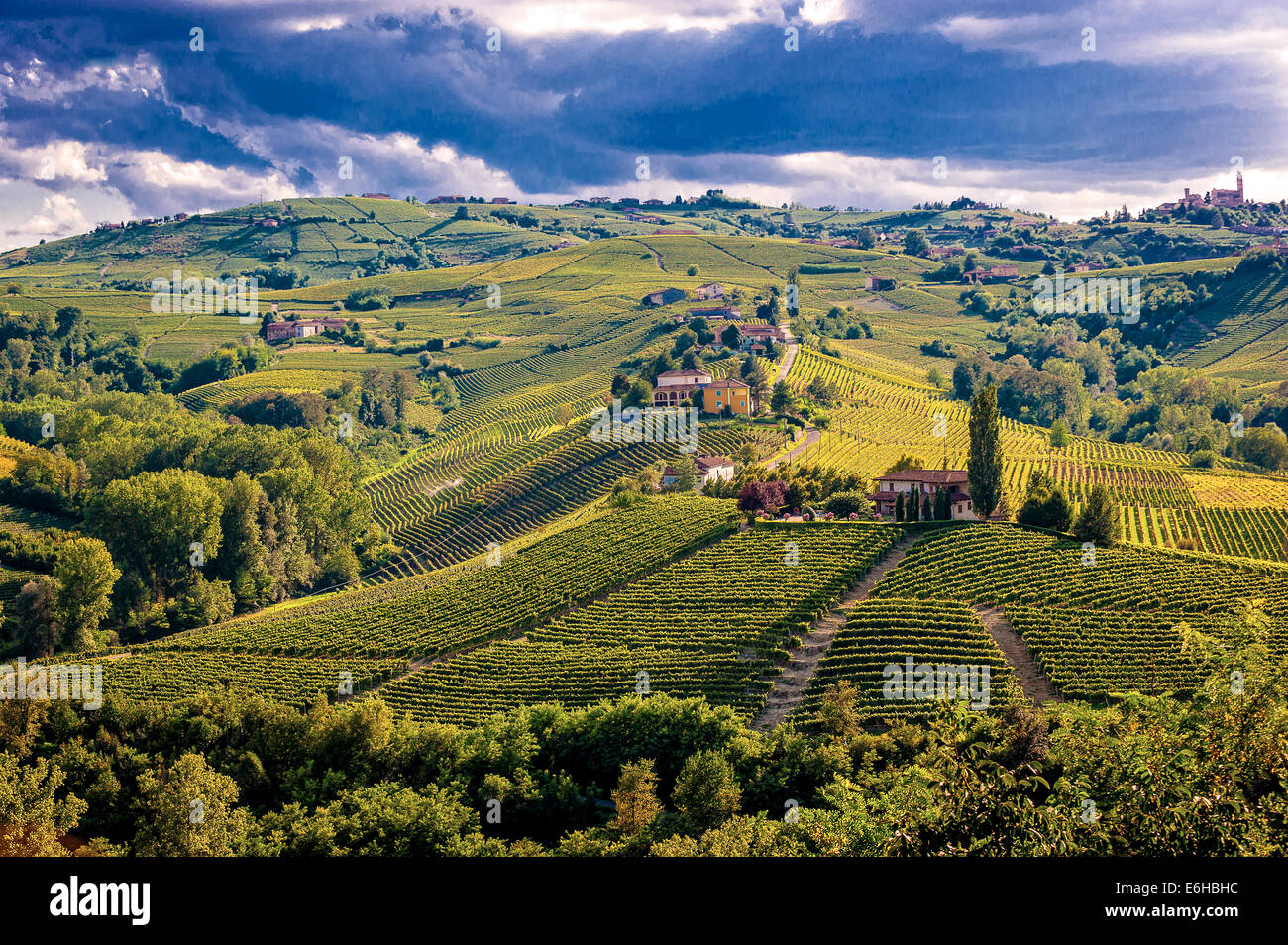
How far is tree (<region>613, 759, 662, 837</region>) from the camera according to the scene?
107ft

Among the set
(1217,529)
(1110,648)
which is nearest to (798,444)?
(1217,529)

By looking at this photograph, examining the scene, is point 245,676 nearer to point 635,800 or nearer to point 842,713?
point 635,800

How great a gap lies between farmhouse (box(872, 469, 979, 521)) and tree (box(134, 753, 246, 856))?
124 feet

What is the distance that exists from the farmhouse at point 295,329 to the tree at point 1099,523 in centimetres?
12345

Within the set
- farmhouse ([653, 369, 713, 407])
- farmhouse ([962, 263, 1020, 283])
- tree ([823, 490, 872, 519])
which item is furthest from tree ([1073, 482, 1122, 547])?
farmhouse ([962, 263, 1020, 283])

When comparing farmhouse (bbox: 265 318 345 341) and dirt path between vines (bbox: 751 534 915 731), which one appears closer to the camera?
dirt path between vines (bbox: 751 534 915 731)

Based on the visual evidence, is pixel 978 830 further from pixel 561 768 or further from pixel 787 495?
pixel 787 495

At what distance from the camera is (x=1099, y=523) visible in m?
53.2

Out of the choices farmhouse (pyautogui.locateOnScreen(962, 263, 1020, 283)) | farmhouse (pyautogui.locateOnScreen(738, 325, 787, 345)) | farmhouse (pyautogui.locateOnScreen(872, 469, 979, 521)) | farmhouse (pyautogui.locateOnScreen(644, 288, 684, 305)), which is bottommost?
farmhouse (pyautogui.locateOnScreen(872, 469, 979, 521))

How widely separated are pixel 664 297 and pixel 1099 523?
362 ft

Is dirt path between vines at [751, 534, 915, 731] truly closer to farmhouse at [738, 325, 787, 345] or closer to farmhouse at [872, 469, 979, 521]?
farmhouse at [872, 469, 979, 521]

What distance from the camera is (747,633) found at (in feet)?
155

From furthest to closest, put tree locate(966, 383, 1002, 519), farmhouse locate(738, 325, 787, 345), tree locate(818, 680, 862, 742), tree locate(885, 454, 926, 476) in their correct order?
farmhouse locate(738, 325, 787, 345) < tree locate(885, 454, 926, 476) < tree locate(966, 383, 1002, 519) < tree locate(818, 680, 862, 742)
